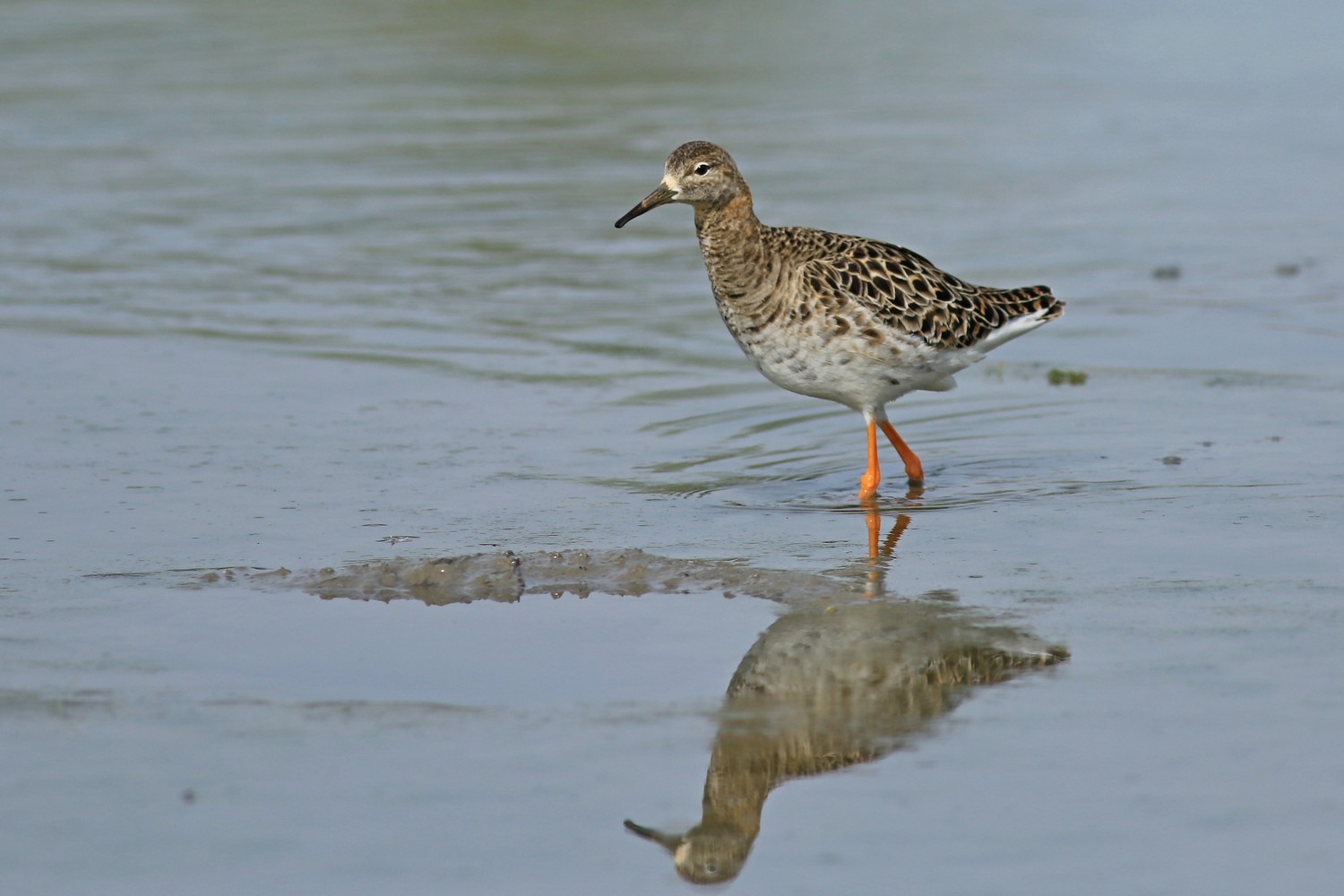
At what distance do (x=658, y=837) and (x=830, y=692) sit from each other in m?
1.19

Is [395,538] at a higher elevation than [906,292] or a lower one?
lower

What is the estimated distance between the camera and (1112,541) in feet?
26.3

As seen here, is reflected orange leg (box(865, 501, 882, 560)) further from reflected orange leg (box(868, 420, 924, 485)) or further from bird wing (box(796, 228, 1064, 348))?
bird wing (box(796, 228, 1064, 348))

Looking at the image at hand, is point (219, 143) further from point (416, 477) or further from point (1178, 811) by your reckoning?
point (1178, 811)

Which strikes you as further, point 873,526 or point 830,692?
point 873,526

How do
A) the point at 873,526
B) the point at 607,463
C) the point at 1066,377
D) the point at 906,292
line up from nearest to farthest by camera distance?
1. the point at 873,526
2. the point at 906,292
3. the point at 607,463
4. the point at 1066,377

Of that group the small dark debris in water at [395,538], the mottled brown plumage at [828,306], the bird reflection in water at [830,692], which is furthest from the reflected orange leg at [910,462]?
the small dark debris in water at [395,538]

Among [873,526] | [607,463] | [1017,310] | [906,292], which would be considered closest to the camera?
[873,526]

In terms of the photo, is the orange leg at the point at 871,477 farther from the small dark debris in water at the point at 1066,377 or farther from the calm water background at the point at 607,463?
the small dark debris in water at the point at 1066,377

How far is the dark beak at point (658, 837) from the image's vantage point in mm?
5234

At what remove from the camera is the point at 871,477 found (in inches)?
365

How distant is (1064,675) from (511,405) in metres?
5.18

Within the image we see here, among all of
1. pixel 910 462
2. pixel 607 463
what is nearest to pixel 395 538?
pixel 607 463

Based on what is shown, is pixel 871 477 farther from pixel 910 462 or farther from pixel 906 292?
pixel 906 292
